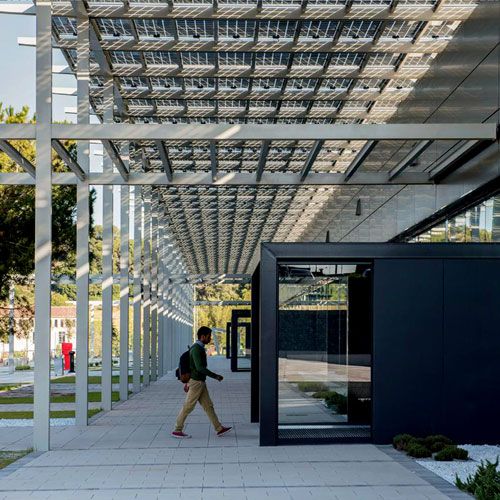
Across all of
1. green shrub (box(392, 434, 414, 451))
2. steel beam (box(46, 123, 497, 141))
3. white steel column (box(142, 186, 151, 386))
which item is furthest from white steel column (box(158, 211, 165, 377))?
green shrub (box(392, 434, 414, 451))

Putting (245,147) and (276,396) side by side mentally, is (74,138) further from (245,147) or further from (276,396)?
(245,147)

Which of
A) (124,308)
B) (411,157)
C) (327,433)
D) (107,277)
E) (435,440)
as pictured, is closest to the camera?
(435,440)

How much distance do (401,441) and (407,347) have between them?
5.13 feet

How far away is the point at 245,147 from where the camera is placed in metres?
29.8

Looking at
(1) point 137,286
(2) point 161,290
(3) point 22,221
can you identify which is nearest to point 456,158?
(1) point 137,286

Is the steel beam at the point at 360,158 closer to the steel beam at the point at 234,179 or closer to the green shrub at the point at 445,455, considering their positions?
the steel beam at the point at 234,179

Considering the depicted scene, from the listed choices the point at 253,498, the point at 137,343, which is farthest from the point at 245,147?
the point at 253,498

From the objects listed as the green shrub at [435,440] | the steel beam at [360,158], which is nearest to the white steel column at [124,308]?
the steel beam at [360,158]

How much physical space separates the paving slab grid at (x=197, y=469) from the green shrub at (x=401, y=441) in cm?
29

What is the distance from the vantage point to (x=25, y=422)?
66.8ft

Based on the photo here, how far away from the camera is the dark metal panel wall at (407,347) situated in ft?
51.0

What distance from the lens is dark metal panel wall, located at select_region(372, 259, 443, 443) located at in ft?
51.0

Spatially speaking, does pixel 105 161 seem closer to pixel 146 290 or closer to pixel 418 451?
pixel 418 451

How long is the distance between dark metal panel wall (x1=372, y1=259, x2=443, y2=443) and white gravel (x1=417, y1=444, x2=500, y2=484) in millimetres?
943
